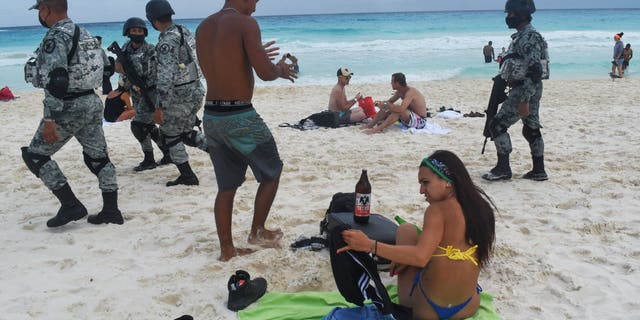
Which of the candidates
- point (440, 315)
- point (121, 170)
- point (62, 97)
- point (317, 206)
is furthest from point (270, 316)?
point (121, 170)

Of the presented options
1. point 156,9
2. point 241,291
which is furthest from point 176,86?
point 241,291

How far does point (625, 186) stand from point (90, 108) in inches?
225

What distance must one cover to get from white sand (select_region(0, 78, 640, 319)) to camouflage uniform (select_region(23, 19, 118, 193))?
57cm

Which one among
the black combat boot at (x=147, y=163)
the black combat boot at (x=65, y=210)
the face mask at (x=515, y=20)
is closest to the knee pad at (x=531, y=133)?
the face mask at (x=515, y=20)

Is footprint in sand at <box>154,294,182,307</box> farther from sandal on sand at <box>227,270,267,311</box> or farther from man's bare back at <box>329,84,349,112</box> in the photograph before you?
man's bare back at <box>329,84,349,112</box>

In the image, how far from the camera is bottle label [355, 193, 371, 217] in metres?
3.88

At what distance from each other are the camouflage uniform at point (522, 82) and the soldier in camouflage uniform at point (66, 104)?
14.2ft

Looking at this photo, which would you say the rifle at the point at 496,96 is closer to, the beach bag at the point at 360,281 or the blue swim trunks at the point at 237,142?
the blue swim trunks at the point at 237,142

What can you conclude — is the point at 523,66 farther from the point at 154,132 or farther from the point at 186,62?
the point at 154,132

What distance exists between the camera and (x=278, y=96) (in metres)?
14.7

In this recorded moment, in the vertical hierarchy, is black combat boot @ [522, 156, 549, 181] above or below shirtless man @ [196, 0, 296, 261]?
below

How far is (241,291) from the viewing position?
337cm

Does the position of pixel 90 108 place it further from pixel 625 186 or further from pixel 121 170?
pixel 625 186

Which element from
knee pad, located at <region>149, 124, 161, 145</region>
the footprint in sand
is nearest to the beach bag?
the footprint in sand
